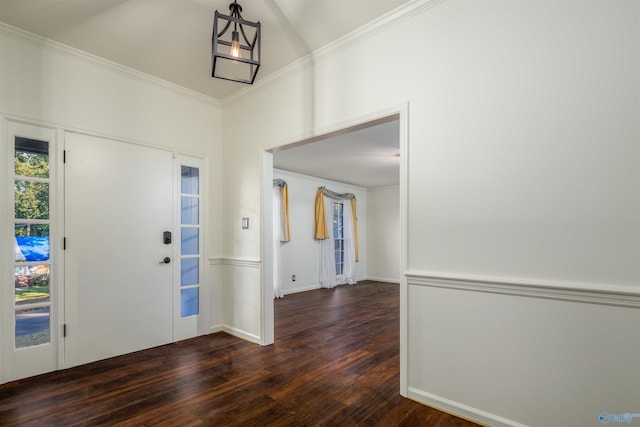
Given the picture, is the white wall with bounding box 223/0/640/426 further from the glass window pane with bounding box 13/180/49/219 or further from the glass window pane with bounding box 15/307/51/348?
the glass window pane with bounding box 15/307/51/348

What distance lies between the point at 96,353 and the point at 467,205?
3446mm

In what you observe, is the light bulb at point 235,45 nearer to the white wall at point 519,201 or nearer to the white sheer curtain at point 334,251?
the white wall at point 519,201

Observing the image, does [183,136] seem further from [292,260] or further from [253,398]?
[292,260]

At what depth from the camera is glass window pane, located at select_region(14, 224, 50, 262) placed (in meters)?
2.67

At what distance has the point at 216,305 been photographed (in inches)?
154

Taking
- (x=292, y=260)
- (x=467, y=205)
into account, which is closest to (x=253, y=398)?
(x=467, y=205)

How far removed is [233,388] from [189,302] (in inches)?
58.9

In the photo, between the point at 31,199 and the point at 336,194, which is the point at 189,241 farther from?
the point at 336,194

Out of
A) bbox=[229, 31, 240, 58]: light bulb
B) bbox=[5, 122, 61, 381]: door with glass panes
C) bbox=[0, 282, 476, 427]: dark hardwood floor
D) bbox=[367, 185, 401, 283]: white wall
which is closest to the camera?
bbox=[229, 31, 240, 58]: light bulb

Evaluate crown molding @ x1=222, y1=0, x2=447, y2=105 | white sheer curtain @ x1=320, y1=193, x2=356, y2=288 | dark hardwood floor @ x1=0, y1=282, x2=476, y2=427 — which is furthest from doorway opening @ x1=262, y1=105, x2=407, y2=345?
crown molding @ x1=222, y1=0, x2=447, y2=105

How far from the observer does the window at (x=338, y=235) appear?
26.7 ft

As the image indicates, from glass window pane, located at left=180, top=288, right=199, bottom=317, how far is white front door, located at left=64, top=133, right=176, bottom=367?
15 cm

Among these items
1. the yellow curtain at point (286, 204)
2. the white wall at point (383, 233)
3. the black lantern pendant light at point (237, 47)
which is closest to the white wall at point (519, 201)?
the black lantern pendant light at point (237, 47)

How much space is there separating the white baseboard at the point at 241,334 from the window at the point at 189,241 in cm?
41
